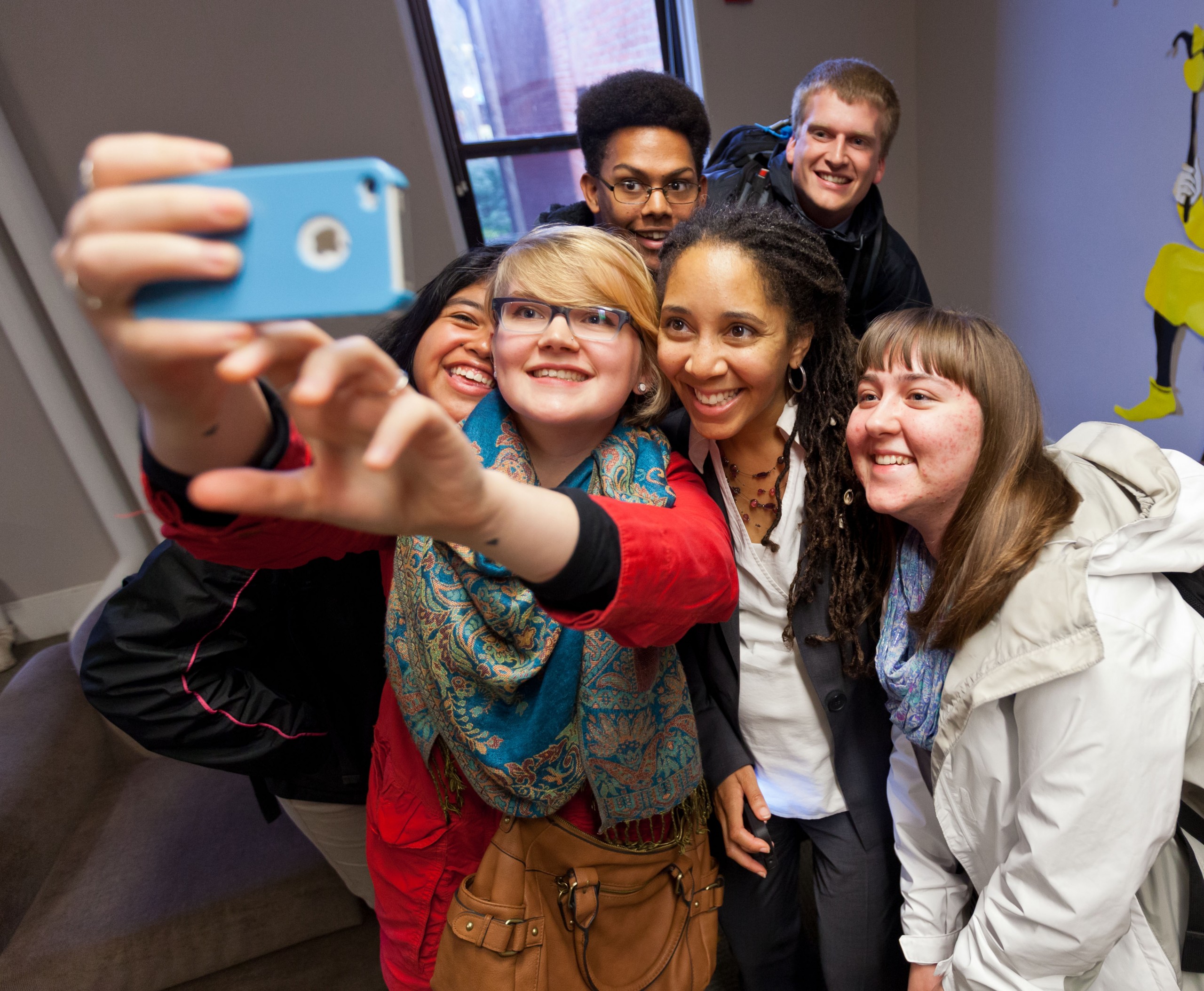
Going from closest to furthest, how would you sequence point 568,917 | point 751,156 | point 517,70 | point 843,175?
point 568,917
point 843,175
point 751,156
point 517,70

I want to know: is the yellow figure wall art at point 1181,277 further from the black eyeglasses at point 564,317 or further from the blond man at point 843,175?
the black eyeglasses at point 564,317

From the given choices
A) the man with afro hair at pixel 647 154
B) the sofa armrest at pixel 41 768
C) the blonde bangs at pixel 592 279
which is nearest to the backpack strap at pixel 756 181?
the man with afro hair at pixel 647 154

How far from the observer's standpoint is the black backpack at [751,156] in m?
1.83

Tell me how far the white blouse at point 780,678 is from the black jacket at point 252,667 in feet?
2.23

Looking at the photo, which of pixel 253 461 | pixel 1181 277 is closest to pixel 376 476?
pixel 253 461

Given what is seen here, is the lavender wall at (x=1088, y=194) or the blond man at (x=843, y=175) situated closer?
the blond man at (x=843, y=175)

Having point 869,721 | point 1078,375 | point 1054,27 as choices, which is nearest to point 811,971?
point 869,721

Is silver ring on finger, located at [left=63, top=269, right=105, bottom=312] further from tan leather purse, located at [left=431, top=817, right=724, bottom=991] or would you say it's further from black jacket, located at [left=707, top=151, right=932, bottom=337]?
black jacket, located at [left=707, top=151, right=932, bottom=337]

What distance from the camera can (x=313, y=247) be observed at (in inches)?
17.3

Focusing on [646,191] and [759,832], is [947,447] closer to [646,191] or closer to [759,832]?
[759,832]

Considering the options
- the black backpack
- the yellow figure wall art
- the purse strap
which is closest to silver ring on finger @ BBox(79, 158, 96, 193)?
the purse strap

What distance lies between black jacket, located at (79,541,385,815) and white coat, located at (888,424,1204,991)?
3.36 ft

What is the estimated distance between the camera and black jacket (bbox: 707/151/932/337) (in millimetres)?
1831

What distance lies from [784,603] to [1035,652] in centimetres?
39
